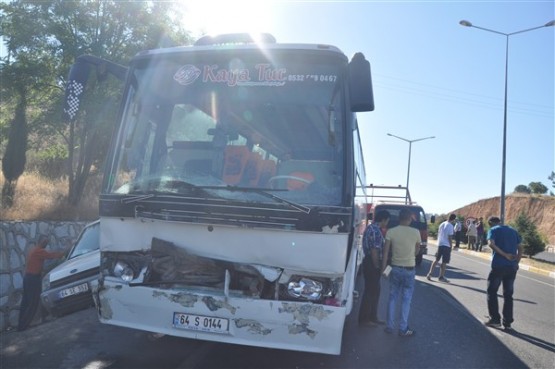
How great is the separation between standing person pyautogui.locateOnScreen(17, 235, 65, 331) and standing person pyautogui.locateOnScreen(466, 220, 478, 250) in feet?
81.1

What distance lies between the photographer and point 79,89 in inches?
185

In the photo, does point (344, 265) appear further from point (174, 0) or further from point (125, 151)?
point (174, 0)

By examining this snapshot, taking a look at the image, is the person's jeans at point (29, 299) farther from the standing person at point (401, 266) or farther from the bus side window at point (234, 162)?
the standing person at point (401, 266)

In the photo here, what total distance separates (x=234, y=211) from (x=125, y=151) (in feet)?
4.60

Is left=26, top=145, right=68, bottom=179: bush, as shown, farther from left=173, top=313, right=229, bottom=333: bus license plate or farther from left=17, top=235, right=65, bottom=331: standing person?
left=173, top=313, right=229, bottom=333: bus license plate

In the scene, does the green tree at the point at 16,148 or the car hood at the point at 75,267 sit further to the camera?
the green tree at the point at 16,148

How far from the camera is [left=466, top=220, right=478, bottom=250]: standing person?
28.2 meters

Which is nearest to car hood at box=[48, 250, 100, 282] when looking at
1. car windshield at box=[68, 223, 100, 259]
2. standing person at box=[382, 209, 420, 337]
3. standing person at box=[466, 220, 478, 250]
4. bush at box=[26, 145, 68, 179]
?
car windshield at box=[68, 223, 100, 259]

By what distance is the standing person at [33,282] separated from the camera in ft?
27.3

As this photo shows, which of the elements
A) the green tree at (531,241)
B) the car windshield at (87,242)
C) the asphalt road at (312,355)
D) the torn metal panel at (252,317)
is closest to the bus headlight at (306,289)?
the torn metal panel at (252,317)

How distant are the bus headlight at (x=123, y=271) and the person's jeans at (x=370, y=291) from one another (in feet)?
12.4

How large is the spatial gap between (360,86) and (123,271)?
9.22ft

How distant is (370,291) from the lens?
728cm

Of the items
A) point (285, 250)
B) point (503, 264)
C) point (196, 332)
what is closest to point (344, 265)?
point (285, 250)
